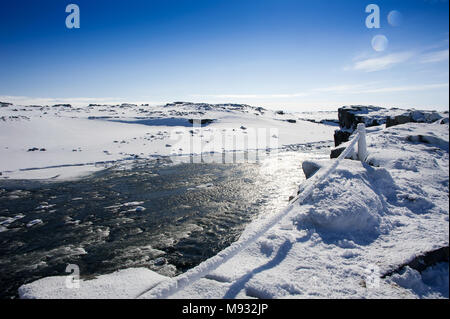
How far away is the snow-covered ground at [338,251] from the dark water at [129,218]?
0.92m

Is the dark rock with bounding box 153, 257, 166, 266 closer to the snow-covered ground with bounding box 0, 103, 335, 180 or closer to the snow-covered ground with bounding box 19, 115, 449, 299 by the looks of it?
the snow-covered ground with bounding box 19, 115, 449, 299

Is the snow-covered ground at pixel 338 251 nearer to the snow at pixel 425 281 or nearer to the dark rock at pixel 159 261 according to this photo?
the snow at pixel 425 281

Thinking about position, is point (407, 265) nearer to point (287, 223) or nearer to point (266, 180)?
point (287, 223)

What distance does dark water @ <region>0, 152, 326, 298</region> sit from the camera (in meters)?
5.77

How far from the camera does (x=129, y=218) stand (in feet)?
27.3

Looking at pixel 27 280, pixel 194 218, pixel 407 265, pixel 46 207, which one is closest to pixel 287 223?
pixel 407 265

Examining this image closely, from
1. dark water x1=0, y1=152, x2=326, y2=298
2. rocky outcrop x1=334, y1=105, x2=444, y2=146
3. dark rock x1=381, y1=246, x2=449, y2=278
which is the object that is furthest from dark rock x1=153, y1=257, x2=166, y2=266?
rocky outcrop x1=334, y1=105, x2=444, y2=146

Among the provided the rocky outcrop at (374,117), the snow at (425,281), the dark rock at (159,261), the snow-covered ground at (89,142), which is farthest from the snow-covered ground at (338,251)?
the snow-covered ground at (89,142)

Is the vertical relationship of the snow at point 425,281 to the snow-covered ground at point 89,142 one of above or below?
below

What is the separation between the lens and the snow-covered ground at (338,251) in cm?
333

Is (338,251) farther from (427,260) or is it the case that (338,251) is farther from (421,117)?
(421,117)

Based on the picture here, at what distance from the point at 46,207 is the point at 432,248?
11212 mm

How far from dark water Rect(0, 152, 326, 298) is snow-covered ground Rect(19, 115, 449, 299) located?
915 millimetres

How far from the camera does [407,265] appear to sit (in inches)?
142
